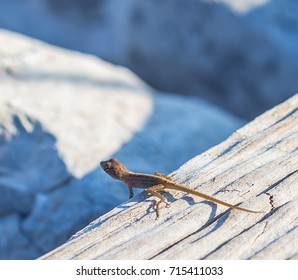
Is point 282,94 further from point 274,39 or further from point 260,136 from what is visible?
point 260,136

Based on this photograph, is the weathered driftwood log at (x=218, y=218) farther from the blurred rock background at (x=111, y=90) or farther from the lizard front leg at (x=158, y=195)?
the blurred rock background at (x=111, y=90)

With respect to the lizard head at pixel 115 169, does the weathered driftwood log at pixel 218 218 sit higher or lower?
lower

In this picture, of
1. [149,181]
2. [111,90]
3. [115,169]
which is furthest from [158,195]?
[111,90]

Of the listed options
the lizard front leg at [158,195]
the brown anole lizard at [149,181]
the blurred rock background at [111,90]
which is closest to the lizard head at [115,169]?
the brown anole lizard at [149,181]

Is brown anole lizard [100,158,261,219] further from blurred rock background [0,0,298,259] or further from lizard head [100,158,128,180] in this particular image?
blurred rock background [0,0,298,259]

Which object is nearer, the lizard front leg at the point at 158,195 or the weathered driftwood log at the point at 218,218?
the weathered driftwood log at the point at 218,218

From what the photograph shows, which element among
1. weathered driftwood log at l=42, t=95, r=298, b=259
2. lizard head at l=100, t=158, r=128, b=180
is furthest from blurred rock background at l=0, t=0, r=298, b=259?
weathered driftwood log at l=42, t=95, r=298, b=259

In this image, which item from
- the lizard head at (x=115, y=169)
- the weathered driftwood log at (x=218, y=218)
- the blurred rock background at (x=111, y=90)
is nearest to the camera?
the weathered driftwood log at (x=218, y=218)
